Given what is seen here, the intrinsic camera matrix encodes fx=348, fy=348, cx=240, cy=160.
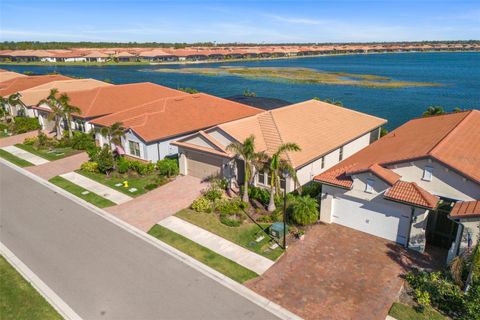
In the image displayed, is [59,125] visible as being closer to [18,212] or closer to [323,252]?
[18,212]

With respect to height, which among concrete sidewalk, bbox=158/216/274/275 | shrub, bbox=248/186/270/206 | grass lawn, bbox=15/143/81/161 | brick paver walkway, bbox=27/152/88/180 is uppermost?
shrub, bbox=248/186/270/206

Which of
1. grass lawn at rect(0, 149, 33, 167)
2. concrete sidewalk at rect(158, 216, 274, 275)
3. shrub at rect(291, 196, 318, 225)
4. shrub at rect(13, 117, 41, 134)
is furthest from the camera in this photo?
shrub at rect(13, 117, 41, 134)

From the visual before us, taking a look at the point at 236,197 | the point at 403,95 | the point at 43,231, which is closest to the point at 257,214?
the point at 236,197

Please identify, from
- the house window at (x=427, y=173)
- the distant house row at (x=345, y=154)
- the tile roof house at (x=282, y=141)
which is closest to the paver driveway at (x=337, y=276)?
the distant house row at (x=345, y=154)

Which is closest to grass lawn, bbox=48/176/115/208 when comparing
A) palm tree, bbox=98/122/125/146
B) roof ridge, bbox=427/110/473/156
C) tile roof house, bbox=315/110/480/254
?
palm tree, bbox=98/122/125/146

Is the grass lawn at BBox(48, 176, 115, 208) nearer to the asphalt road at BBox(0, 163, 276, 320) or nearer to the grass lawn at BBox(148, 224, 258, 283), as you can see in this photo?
the asphalt road at BBox(0, 163, 276, 320)

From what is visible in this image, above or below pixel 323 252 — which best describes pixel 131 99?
above

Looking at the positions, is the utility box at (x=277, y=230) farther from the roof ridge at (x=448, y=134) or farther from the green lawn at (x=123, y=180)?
the green lawn at (x=123, y=180)
